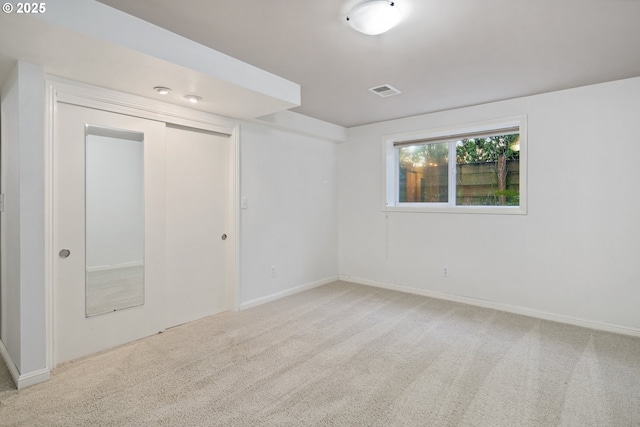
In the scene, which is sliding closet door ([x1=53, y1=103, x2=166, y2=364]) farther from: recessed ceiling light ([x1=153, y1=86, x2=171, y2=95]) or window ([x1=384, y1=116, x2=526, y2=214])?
window ([x1=384, y1=116, x2=526, y2=214])

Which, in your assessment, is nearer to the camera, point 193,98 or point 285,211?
point 193,98

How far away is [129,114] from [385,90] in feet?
7.86

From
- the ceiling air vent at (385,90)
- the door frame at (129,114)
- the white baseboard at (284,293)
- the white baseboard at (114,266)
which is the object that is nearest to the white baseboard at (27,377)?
the door frame at (129,114)

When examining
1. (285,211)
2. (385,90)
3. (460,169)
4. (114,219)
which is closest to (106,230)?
(114,219)

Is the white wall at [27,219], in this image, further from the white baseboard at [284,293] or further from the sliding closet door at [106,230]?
the white baseboard at [284,293]

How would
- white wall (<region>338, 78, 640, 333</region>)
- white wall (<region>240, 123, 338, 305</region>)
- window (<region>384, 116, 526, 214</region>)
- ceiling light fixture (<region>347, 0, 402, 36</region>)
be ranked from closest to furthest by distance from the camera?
1. ceiling light fixture (<region>347, 0, 402, 36</region>)
2. white wall (<region>338, 78, 640, 333</region>)
3. window (<region>384, 116, 526, 214</region>)
4. white wall (<region>240, 123, 338, 305</region>)

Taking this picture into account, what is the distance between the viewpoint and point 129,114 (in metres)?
2.87

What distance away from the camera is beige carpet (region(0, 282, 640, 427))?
6.29 ft

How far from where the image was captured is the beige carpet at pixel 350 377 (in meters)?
1.92

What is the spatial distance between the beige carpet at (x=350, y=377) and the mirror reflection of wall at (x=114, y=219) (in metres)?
0.49

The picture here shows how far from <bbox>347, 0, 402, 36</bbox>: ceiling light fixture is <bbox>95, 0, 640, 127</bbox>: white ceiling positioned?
0.06 meters

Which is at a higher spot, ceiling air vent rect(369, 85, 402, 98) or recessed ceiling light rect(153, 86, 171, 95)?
ceiling air vent rect(369, 85, 402, 98)

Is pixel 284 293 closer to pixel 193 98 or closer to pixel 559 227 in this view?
pixel 193 98

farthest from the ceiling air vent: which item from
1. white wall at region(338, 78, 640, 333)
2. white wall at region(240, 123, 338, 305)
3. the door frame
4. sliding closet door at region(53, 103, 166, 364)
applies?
sliding closet door at region(53, 103, 166, 364)
